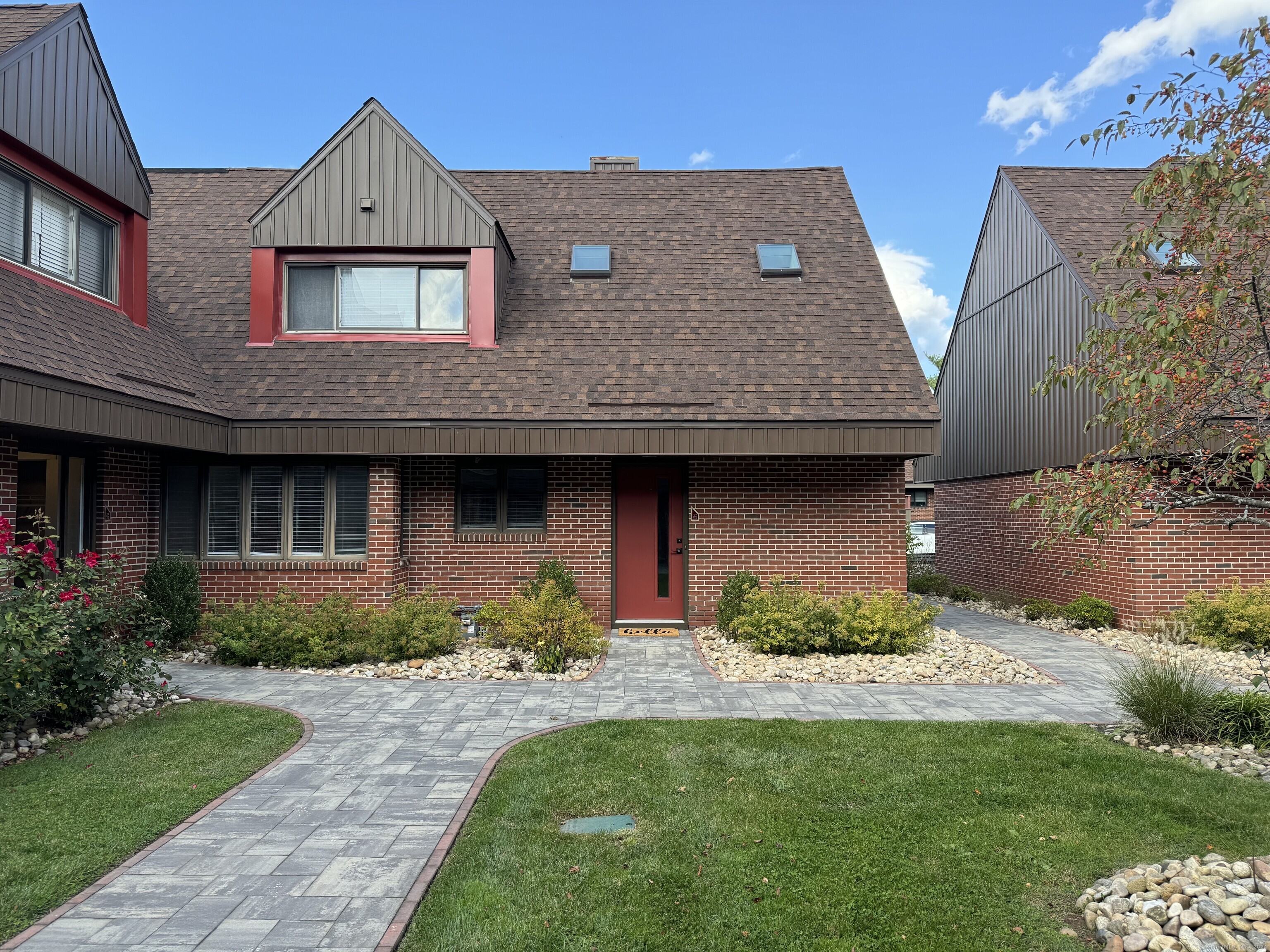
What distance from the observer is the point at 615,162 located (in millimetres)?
15609

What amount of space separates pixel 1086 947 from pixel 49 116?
1171 cm

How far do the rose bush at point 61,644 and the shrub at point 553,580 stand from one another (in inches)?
171

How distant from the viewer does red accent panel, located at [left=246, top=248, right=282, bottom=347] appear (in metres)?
10.8

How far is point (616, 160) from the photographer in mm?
15586

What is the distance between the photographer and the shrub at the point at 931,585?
52.3ft

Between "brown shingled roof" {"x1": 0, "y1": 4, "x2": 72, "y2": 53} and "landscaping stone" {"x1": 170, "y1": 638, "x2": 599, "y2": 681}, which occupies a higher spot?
"brown shingled roof" {"x1": 0, "y1": 4, "x2": 72, "y2": 53}

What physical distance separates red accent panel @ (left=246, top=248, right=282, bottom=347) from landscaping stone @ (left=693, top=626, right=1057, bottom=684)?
795cm

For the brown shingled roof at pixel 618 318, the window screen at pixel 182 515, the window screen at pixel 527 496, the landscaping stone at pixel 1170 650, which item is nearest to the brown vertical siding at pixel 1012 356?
the landscaping stone at pixel 1170 650

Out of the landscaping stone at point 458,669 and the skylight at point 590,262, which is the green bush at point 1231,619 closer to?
the landscaping stone at point 458,669

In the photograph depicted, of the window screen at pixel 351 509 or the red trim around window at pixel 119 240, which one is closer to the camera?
the red trim around window at pixel 119 240

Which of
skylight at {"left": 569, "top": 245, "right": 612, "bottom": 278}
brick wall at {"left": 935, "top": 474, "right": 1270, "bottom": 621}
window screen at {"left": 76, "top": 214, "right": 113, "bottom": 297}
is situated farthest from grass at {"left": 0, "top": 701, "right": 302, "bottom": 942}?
brick wall at {"left": 935, "top": 474, "right": 1270, "bottom": 621}

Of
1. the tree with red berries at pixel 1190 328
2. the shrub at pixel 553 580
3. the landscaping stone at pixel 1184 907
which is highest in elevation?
the tree with red berries at pixel 1190 328

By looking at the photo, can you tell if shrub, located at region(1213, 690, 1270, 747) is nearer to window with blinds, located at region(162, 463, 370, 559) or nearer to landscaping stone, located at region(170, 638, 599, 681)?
landscaping stone, located at region(170, 638, 599, 681)

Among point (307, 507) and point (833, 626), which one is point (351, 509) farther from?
point (833, 626)
